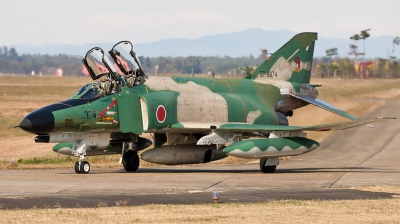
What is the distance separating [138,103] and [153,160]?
1.86 m

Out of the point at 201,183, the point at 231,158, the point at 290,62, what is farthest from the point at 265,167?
the point at 231,158

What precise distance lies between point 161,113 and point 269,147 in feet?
11.0

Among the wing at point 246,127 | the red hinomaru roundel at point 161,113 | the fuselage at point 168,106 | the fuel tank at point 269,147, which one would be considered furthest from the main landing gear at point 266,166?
the red hinomaru roundel at point 161,113

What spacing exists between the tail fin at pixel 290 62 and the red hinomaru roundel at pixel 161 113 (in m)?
6.16

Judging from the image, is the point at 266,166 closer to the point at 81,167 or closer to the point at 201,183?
the point at 201,183

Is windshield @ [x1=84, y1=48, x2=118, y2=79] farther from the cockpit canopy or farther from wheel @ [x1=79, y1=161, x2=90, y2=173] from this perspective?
wheel @ [x1=79, y1=161, x2=90, y2=173]

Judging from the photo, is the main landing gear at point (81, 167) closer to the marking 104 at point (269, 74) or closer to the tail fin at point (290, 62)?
the tail fin at point (290, 62)

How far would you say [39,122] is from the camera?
68.1 feet

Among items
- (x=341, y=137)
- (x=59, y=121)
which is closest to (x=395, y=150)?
(x=341, y=137)

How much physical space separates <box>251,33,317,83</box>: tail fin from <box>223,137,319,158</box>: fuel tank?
18.2 ft

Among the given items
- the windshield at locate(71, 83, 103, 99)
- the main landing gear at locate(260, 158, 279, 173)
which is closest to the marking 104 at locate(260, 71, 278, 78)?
the main landing gear at locate(260, 158, 279, 173)

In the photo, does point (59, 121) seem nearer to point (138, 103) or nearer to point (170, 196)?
point (138, 103)

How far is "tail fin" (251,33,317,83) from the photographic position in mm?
28547

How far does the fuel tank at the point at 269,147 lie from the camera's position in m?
22.2
